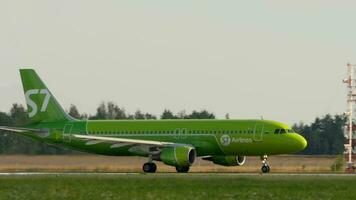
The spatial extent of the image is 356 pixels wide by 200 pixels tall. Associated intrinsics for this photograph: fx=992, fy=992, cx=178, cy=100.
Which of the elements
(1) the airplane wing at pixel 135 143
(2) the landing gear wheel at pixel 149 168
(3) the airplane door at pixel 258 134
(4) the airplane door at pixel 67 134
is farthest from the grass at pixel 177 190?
(4) the airplane door at pixel 67 134

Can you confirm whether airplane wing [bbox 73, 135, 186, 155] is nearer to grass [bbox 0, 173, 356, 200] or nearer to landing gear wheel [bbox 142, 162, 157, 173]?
landing gear wheel [bbox 142, 162, 157, 173]

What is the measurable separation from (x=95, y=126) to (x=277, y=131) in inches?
505

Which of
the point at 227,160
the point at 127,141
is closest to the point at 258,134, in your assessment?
the point at 227,160

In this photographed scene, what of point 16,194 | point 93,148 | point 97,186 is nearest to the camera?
point 16,194

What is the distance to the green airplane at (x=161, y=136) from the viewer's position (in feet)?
205

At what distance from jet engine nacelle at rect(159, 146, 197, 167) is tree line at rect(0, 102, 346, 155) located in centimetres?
2847

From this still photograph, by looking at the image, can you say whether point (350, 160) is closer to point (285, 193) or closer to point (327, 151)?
point (285, 193)

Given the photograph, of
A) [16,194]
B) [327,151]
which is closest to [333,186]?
[16,194]

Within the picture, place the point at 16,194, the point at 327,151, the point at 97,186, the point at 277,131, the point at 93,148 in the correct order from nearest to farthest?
1. the point at 16,194
2. the point at 97,186
3. the point at 277,131
4. the point at 93,148
5. the point at 327,151

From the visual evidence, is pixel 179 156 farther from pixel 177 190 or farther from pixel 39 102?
pixel 177 190

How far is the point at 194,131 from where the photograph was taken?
63.8 metres

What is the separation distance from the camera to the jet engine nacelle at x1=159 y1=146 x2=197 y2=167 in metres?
61.8

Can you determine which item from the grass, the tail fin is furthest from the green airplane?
the grass

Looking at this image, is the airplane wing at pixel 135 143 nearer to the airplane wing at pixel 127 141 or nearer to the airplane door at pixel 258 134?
the airplane wing at pixel 127 141
